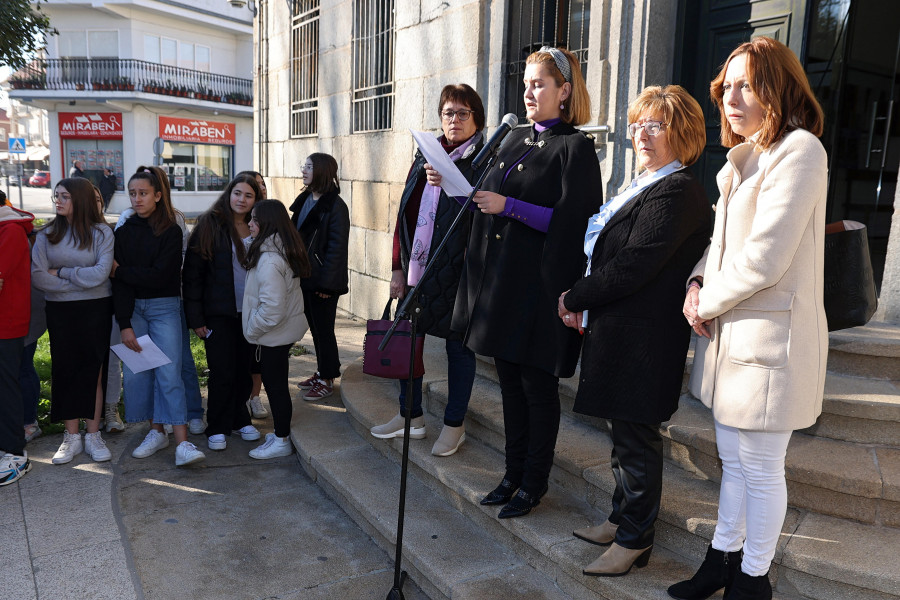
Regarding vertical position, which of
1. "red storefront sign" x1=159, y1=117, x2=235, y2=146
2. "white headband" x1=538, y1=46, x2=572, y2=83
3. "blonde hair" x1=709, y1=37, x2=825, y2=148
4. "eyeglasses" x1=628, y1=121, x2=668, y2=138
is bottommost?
"eyeglasses" x1=628, y1=121, x2=668, y2=138

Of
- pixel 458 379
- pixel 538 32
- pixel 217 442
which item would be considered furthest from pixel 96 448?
pixel 538 32

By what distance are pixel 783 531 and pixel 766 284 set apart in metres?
1.10

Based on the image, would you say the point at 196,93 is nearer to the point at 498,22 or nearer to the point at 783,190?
the point at 498,22

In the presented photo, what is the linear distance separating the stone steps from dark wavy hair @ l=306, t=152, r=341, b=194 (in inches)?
84.2

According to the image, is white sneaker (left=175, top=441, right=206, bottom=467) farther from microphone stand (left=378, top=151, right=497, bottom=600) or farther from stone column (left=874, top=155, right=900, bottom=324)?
stone column (left=874, top=155, right=900, bottom=324)

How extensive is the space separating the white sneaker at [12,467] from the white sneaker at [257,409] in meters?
1.40

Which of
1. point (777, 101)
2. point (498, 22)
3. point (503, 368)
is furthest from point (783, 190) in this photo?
point (498, 22)

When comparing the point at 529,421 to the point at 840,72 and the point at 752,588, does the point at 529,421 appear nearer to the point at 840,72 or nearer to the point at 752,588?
the point at 752,588

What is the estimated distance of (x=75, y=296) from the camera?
13.7ft

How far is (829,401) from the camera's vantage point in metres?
3.10

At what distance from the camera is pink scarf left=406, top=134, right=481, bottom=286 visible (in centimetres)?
373

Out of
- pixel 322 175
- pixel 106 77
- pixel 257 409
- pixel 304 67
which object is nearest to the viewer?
pixel 322 175

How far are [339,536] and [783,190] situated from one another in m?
2.58

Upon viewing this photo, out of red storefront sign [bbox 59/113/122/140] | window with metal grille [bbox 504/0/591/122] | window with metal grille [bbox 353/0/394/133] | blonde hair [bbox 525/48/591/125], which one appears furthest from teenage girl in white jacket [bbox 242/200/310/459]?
red storefront sign [bbox 59/113/122/140]
